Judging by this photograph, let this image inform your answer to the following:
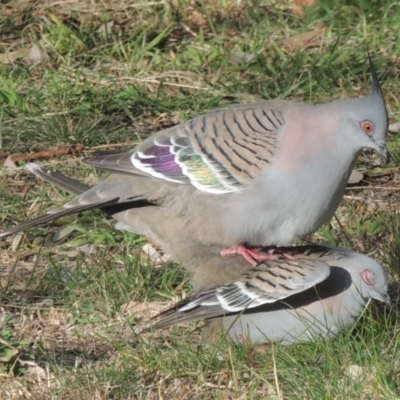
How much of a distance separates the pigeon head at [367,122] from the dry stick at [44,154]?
1978 millimetres

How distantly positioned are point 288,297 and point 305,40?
3147 millimetres

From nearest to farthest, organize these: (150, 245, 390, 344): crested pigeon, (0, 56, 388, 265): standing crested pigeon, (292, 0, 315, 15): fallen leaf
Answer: (150, 245, 390, 344): crested pigeon < (0, 56, 388, 265): standing crested pigeon < (292, 0, 315, 15): fallen leaf

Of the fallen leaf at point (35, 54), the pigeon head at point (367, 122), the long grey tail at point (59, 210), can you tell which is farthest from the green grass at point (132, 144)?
the pigeon head at point (367, 122)

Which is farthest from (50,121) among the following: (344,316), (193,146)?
(344,316)

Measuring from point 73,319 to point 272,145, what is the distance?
47.5 inches

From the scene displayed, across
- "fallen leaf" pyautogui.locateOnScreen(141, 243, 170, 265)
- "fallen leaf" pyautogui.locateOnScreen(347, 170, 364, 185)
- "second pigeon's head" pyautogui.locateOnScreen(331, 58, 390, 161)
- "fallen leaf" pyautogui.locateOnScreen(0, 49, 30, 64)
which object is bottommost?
"fallen leaf" pyautogui.locateOnScreen(141, 243, 170, 265)

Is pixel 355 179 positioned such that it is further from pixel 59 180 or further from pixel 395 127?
pixel 59 180

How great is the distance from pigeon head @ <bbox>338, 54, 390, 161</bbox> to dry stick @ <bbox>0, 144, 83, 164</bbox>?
77.9 inches

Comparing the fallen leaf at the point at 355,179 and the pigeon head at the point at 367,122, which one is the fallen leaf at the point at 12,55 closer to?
the fallen leaf at the point at 355,179

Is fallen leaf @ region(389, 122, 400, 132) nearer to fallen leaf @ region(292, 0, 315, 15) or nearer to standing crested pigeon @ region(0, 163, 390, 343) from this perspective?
fallen leaf @ region(292, 0, 315, 15)

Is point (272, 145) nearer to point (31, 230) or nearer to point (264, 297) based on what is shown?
point (264, 297)

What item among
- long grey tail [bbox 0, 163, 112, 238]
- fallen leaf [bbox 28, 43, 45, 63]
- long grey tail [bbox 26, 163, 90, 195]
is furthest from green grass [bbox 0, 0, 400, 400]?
long grey tail [bbox 26, 163, 90, 195]

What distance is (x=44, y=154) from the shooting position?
638 cm

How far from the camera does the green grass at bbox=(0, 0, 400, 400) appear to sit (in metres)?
4.34
